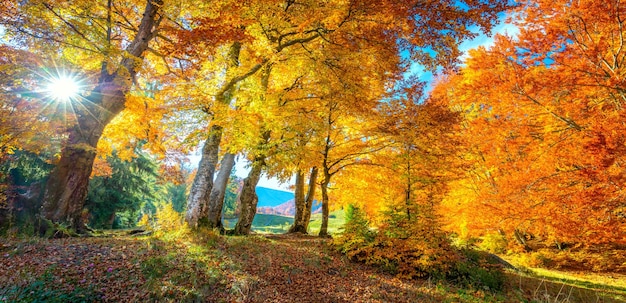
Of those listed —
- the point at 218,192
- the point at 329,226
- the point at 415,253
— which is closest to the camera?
the point at 415,253

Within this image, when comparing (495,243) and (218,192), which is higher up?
(218,192)

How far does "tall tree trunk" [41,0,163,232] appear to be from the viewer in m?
8.55

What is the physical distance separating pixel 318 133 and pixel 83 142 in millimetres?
8984

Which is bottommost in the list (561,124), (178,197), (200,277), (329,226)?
(329,226)

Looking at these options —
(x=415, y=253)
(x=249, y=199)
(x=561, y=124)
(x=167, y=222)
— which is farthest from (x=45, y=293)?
(x=561, y=124)

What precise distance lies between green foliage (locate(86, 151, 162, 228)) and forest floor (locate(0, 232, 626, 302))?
16.2 meters

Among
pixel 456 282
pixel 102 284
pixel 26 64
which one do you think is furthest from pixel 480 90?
pixel 26 64

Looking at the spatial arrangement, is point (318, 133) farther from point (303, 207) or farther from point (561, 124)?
point (561, 124)

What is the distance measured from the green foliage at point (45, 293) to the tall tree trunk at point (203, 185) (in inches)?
191

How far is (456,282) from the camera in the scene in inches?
314

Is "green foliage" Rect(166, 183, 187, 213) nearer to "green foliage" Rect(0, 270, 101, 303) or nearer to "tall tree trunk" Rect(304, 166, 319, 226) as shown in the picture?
"tall tree trunk" Rect(304, 166, 319, 226)

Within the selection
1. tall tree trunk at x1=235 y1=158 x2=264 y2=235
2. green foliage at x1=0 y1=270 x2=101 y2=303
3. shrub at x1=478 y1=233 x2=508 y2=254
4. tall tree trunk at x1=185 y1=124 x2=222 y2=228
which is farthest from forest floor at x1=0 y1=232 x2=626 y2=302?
shrub at x1=478 y1=233 x2=508 y2=254

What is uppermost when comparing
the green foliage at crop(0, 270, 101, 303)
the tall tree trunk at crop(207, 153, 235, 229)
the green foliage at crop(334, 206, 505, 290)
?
the tall tree trunk at crop(207, 153, 235, 229)

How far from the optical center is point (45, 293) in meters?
4.18
